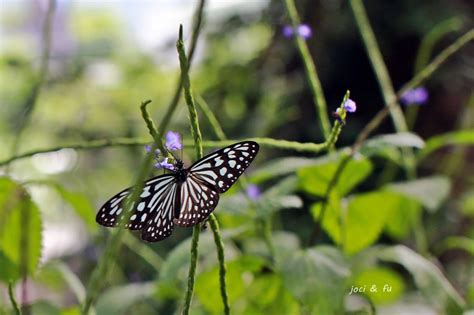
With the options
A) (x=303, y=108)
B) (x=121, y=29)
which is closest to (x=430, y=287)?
(x=303, y=108)

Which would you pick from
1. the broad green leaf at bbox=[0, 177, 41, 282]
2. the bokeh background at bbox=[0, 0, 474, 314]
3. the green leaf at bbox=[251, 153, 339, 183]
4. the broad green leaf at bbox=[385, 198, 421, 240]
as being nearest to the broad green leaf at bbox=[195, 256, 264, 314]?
the bokeh background at bbox=[0, 0, 474, 314]

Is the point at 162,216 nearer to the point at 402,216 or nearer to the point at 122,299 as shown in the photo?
the point at 122,299

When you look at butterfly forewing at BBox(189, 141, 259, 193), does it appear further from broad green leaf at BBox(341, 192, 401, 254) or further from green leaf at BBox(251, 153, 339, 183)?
broad green leaf at BBox(341, 192, 401, 254)

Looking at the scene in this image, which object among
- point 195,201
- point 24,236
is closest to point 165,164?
point 195,201

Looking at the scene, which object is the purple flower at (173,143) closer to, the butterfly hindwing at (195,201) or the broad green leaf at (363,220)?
the butterfly hindwing at (195,201)

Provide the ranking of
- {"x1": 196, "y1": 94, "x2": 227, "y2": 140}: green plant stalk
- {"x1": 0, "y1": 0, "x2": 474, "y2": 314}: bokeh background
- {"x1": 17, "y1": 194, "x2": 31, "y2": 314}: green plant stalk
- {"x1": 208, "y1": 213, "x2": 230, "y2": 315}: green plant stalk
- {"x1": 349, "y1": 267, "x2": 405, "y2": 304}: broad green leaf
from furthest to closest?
{"x1": 349, "y1": 267, "x2": 405, "y2": 304}: broad green leaf
{"x1": 0, "y1": 0, "x2": 474, "y2": 314}: bokeh background
{"x1": 196, "y1": 94, "x2": 227, "y2": 140}: green plant stalk
{"x1": 17, "y1": 194, "x2": 31, "y2": 314}: green plant stalk
{"x1": 208, "y1": 213, "x2": 230, "y2": 315}: green plant stalk

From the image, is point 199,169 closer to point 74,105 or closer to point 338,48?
point 338,48
